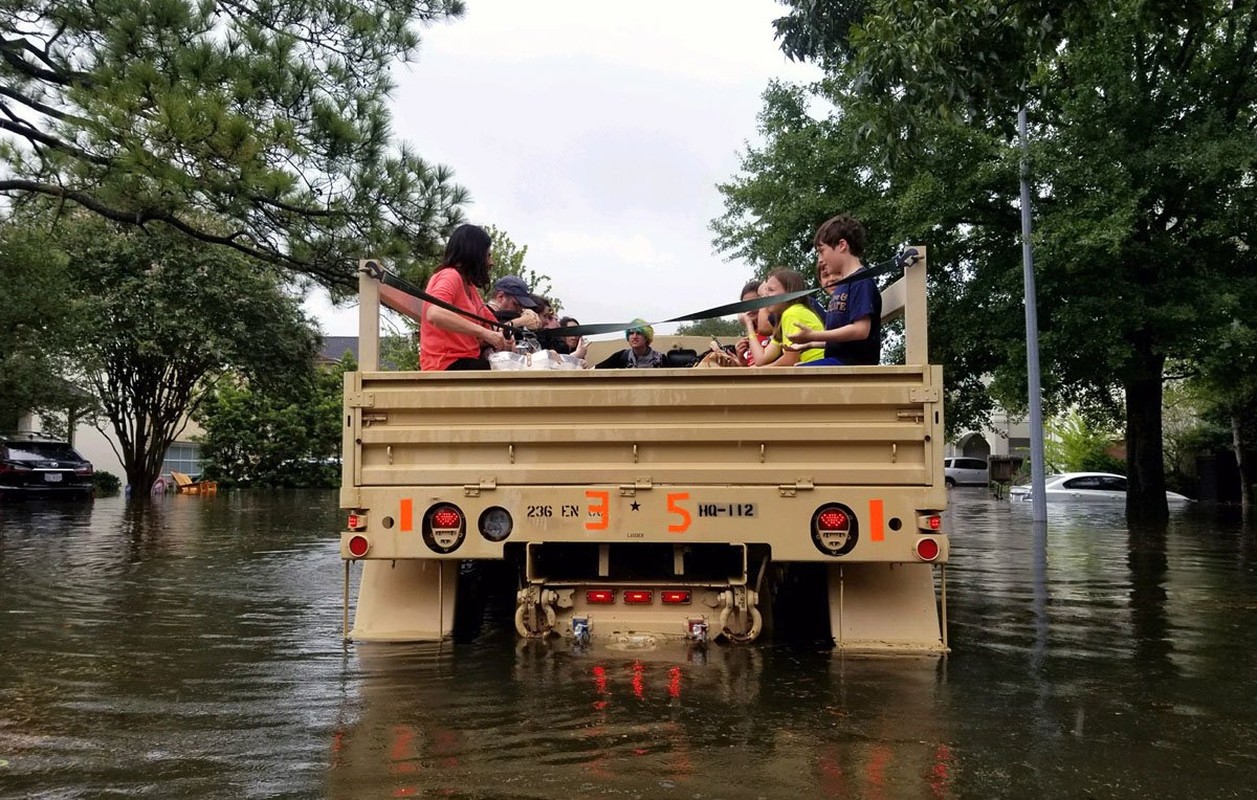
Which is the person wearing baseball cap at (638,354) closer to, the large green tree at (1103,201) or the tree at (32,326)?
the large green tree at (1103,201)

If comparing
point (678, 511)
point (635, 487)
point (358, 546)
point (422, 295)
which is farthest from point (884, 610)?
point (422, 295)

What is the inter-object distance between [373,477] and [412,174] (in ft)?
21.6

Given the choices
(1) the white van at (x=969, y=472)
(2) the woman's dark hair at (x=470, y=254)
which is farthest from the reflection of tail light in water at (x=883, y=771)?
(1) the white van at (x=969, y=472)

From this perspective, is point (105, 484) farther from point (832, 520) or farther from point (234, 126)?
point (832, 520)

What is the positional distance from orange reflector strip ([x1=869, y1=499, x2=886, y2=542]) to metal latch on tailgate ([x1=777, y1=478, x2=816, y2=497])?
0.30 m

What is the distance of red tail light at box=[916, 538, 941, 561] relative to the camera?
5270 millimetres

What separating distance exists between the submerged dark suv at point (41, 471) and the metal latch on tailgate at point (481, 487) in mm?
23014

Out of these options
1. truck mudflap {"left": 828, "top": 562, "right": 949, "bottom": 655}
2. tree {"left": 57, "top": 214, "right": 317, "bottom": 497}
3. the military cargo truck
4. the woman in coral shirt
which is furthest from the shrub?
truck mudflap {"left": 828, "top": 562, "right": 949, "bottom": 655}

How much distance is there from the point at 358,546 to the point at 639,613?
1.44 meters

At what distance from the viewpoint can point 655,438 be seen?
5.43 metres

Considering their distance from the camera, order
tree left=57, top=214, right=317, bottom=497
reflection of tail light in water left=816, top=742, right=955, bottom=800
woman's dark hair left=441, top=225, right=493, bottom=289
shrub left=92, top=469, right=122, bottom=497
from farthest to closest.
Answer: shrub left=92, top=469, right=122, bottom=497, tree left=57, top=214, right=317, bottom=497, woman's dark hair left=441, top=225, right=493, bottom=289, reflection of tail light in water left=816, top=742, right=955, bottom=800

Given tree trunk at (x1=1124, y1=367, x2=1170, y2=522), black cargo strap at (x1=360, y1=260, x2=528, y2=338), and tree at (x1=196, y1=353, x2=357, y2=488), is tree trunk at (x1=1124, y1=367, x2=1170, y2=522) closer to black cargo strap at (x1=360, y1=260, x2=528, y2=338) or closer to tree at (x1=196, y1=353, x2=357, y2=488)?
black cargo strap at (x1=360, y1=260, x2=528, y2=338)

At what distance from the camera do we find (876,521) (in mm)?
5340

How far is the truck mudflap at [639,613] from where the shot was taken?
5633mm
